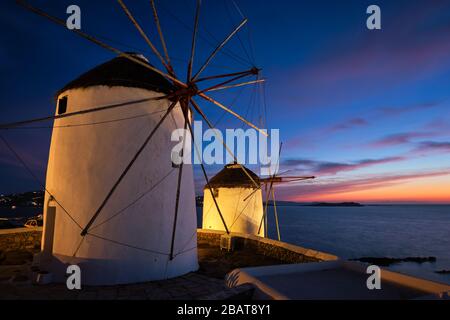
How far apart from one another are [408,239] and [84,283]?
227 ft

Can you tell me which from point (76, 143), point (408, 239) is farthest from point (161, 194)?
point (408, 239)

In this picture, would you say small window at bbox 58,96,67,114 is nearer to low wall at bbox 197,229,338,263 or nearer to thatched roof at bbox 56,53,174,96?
thatched roof at bbox 56,53,174,96

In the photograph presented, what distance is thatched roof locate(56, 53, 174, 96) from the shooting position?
870 cm

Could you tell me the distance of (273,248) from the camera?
1181cm

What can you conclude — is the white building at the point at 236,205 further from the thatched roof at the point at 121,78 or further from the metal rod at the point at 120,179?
the metal rod at the point at 120,179

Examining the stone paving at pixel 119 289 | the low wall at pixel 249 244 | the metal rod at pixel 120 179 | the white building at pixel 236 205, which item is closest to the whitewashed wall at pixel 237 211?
the white building at pixel 236 205

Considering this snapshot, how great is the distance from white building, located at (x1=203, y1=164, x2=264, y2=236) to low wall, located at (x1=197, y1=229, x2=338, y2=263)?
6.51m

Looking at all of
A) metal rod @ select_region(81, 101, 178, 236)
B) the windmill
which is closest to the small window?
the windmill

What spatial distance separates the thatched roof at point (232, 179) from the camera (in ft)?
74.3

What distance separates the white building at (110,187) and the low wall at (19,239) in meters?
4.98

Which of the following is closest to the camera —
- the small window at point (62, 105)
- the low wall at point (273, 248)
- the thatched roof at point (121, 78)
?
the thatched roof at point (121, 78)

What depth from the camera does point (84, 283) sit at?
7.84 m

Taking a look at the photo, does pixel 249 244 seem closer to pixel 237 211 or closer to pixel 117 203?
pixel 117 203
